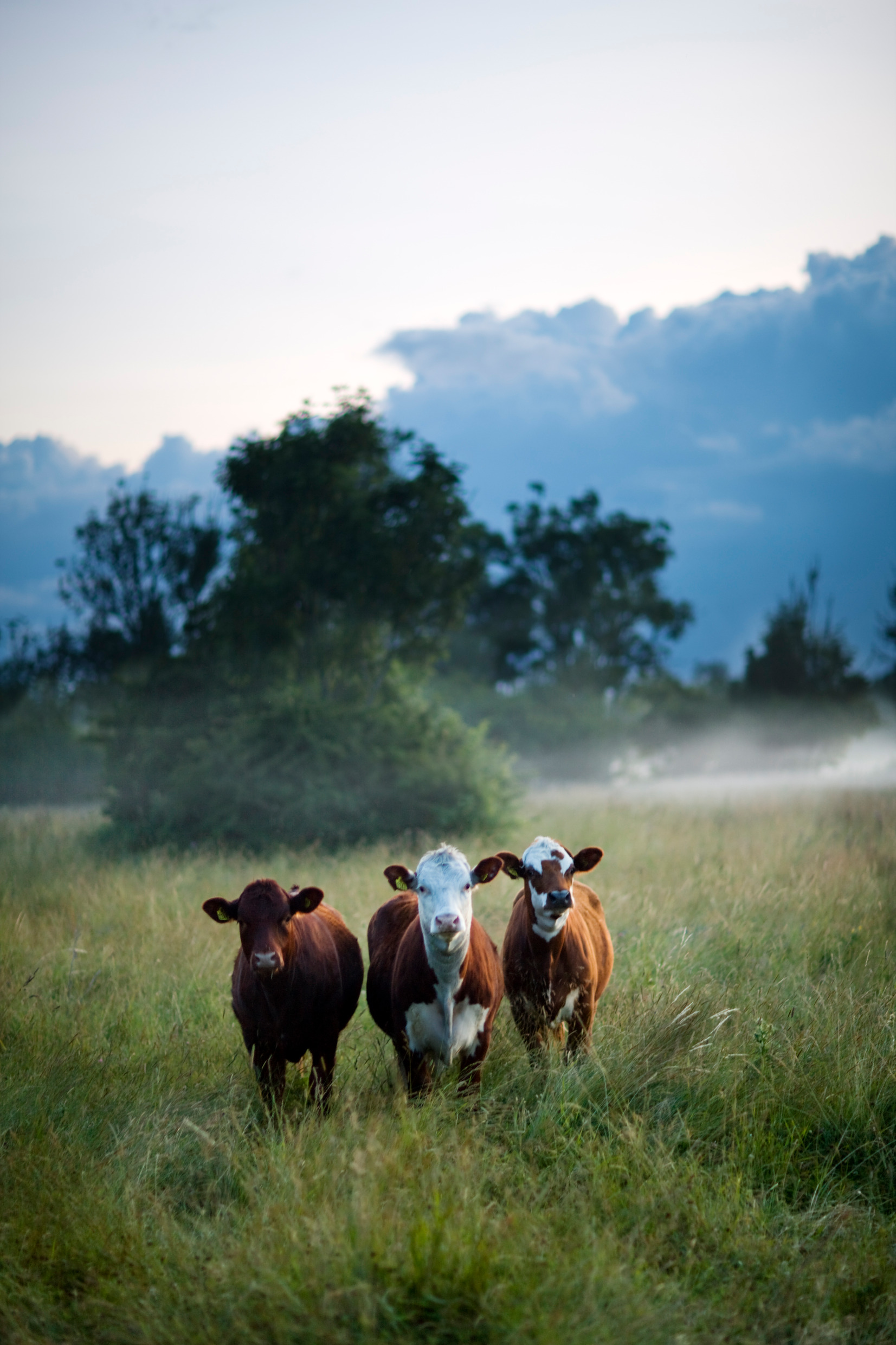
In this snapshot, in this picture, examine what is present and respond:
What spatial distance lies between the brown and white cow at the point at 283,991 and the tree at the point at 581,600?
38.5 metres

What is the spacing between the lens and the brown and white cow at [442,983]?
432 centimetres

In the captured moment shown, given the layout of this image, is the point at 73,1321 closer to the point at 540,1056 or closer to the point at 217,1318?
the point at 217,1318

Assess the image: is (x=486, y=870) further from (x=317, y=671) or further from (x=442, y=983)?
(x=317, y=671)

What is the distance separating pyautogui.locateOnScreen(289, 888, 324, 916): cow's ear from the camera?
455cm

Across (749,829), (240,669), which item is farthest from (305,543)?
(749,829)

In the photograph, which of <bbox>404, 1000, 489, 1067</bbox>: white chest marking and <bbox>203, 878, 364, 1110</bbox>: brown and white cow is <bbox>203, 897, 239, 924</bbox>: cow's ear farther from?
<bbox>404, 1000, 489, 1067</bbox>: white chest marking

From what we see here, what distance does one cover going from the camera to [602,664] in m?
43.1

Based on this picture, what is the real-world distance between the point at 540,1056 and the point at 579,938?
655mm

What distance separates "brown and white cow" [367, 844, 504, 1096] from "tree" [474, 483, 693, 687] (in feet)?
126

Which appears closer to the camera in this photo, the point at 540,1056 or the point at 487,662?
the point at 540,1056

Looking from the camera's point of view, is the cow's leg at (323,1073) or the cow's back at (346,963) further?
the cow's back at (346,963)

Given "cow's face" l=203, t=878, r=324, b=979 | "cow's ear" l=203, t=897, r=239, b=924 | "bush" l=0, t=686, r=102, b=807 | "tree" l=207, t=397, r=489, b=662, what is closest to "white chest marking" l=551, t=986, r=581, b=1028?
"cow's face" l=203, t=878, r=324, b=979

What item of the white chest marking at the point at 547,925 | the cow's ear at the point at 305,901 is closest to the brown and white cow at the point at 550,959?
the white chest marking at the point at 547,925

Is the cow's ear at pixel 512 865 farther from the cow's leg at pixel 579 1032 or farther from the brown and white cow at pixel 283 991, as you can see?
the brown and white cow at pixel 283 991
